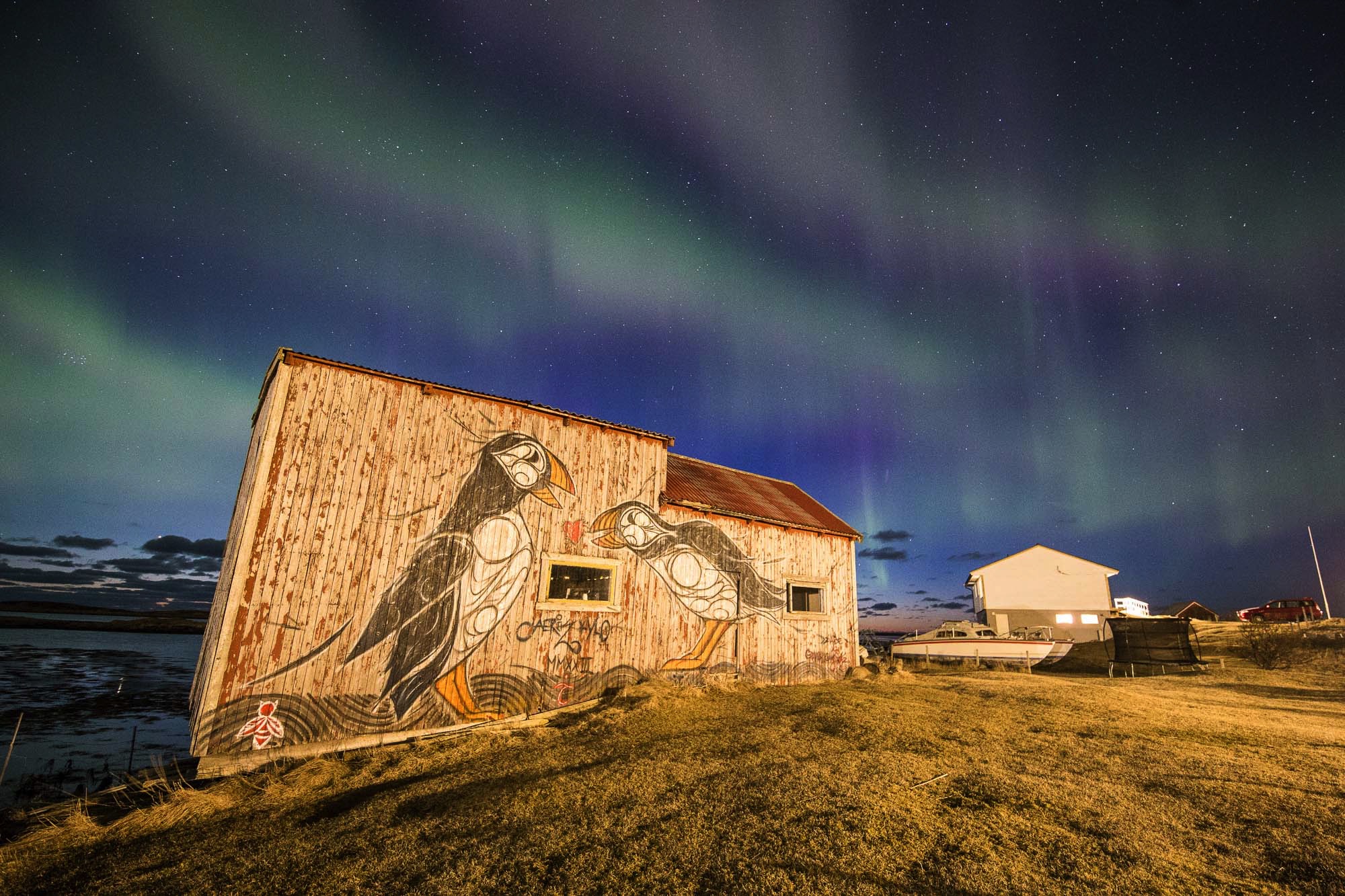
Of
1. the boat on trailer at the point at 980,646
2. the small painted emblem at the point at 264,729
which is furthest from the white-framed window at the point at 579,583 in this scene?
the boat on trailer at the point at 980,646

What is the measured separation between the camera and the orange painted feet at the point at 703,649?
467 inches

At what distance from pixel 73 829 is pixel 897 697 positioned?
12.9 meters

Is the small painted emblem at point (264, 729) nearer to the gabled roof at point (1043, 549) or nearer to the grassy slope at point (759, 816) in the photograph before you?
the grassy slope at point (759, 816)

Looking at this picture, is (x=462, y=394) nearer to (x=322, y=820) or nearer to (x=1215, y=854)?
(x=322, y=820)

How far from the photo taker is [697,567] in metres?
12.6

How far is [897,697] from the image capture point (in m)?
11.9

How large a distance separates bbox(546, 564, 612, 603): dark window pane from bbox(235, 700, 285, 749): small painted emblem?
4.29 metres

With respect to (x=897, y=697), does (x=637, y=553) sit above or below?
above

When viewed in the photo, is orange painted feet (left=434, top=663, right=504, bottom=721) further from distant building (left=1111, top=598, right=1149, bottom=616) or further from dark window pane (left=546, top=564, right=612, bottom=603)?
distant building (left=1111, top=598, right=1149, bottom=616)

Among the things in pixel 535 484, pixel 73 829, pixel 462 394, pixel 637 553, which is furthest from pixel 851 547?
pixel 73 829

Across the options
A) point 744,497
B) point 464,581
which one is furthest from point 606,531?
point 744,497

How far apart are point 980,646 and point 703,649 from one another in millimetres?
17437

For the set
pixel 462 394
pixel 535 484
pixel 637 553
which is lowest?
pixel 637 553
